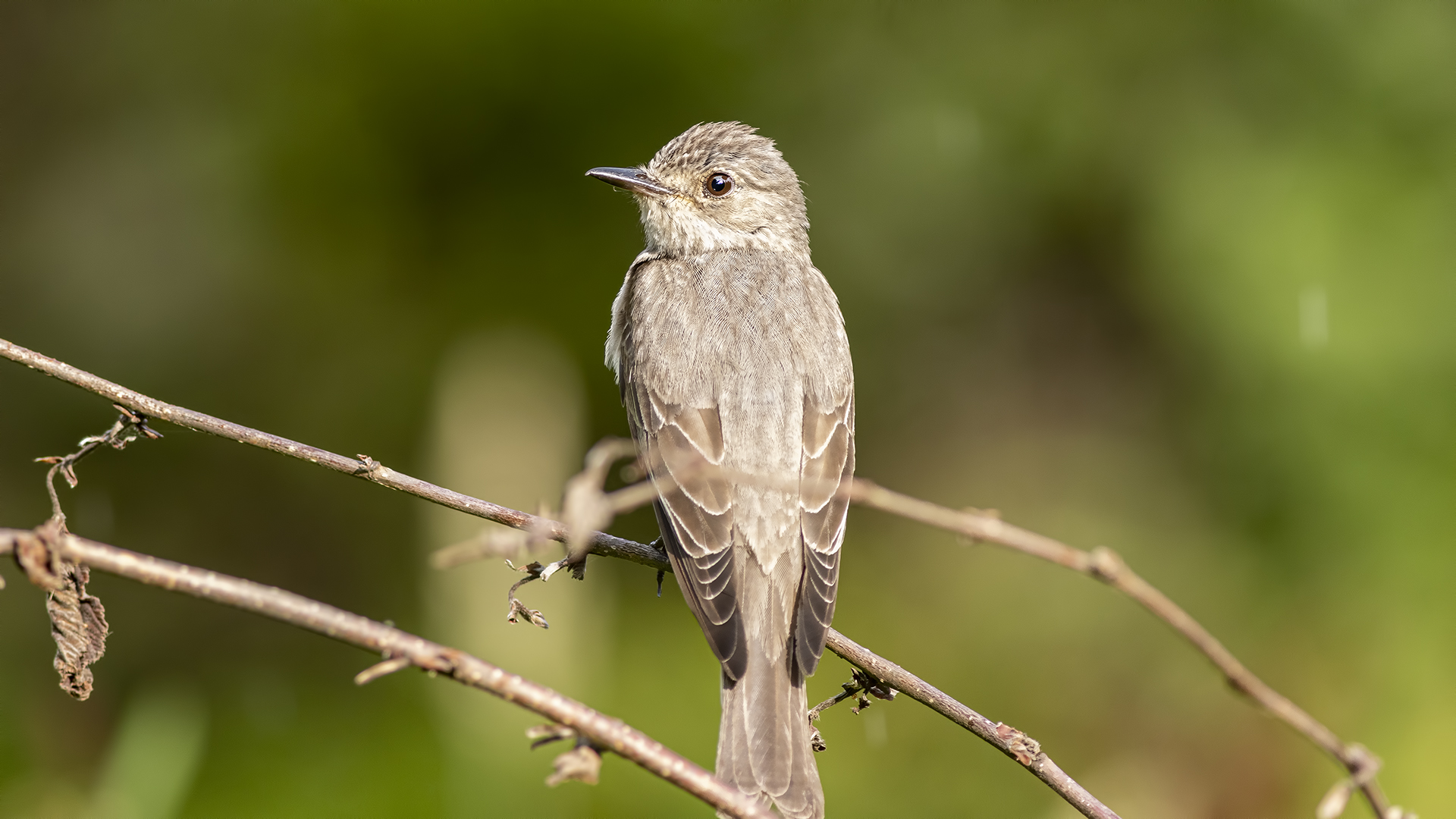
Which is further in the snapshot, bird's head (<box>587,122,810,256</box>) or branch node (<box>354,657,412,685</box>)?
bird's head (<box>587,122,810,256</box>)

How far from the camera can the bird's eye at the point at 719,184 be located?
16.7ft

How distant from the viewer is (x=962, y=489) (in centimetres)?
687

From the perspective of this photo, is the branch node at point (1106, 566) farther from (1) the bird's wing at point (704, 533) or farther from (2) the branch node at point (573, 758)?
(1) the bird's wing at point (704, 533)

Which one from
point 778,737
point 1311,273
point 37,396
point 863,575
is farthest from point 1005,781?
point 37,396

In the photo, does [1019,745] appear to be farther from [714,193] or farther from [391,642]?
[714,193]

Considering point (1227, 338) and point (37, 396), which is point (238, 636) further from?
point (1227, 338)

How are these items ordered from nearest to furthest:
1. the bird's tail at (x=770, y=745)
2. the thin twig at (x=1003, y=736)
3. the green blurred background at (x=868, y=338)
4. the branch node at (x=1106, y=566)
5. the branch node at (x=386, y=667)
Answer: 1. the branch node at (x=1106, y=566)
2. the branch node at (x=386, y=667)
3. the thin twig at (x=1003, y=736)
4. the bird's tail at (x=770, y=745)
5. the green blurred background at (x=868, y=338)

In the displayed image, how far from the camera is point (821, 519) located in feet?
12.5

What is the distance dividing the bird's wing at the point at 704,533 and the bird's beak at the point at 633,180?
52.5 inches

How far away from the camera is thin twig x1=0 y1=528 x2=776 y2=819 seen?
167 centimetres

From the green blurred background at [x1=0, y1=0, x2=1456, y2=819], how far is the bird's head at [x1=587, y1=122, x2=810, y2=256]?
1.19 metres

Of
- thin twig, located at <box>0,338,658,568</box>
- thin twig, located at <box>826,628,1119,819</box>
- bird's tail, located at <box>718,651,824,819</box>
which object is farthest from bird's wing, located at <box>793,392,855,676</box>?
thin twig, located at <box>0,338,658,568</box>

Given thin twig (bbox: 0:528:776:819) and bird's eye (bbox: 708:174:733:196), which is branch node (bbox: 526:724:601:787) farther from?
bird's eye (bbox: 708:174:733:196)

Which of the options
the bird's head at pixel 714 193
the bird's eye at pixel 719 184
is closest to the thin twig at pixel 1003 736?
the bird's head at pixel 714 193
